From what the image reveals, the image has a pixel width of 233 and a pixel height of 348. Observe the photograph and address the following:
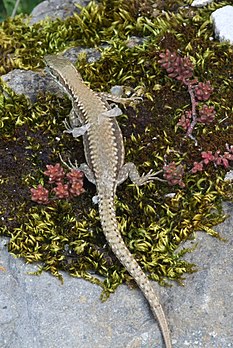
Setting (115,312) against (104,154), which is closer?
(115,312)

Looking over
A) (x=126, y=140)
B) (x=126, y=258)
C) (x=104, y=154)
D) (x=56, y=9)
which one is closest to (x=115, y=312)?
(x=126, y=258)

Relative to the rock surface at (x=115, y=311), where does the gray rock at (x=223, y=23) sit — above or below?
above

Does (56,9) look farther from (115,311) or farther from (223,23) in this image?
(115,311)

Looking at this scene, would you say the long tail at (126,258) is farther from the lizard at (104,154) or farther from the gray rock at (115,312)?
the gray rock at (115,312)

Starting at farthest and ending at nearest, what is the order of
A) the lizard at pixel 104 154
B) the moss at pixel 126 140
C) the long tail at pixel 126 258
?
the moss at pixel 126 140
the lizard at pixel 104 154
the long tail at pixel 126 258

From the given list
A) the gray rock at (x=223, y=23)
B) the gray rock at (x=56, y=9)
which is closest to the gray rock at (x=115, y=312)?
the gray rock at (x=223, y=23)

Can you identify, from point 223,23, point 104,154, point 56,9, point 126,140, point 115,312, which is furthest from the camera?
point 56,9
